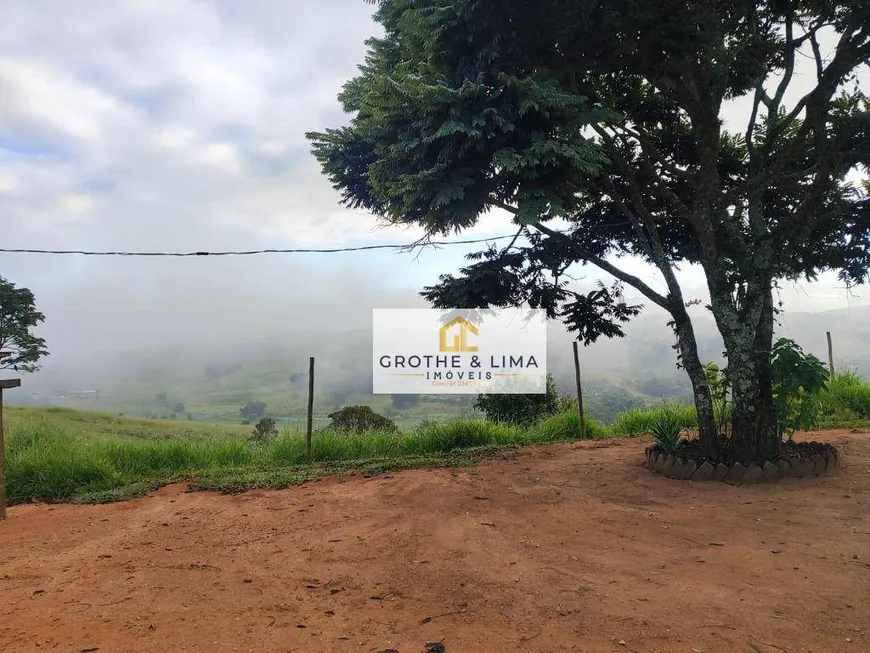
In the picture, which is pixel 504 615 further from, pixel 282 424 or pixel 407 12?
pixel 282 424

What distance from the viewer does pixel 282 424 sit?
8.05 metres

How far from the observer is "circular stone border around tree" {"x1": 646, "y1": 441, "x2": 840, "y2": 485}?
17.1 feet

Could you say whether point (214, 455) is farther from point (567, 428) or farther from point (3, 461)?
point (567, 428)

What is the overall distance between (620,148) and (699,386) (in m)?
3.48

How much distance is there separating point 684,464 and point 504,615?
3678 millimetres

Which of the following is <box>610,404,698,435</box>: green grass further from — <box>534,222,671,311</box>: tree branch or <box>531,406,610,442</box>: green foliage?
<box>534,222,671,311</box>: tree branch

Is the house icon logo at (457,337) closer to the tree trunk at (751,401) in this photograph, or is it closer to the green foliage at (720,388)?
the green foliage at (720,388)

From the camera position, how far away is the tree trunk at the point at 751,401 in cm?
551

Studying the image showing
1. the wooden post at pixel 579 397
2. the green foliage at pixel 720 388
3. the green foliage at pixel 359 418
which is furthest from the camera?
the green foliage at pixel 359 418

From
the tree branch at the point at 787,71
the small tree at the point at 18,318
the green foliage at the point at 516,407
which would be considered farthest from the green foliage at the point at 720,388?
the small tree at the point at 18,318

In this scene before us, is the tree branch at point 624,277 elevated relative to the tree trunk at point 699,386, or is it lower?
elevated

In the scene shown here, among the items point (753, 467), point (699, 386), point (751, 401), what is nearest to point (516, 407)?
point (699, 386)

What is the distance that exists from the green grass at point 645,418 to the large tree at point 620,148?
9.15 feet

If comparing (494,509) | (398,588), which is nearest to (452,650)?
(398,588)
